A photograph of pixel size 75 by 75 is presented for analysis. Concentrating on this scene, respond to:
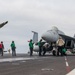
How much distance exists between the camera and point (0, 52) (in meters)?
38.7

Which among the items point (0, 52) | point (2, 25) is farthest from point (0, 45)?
point (2, 25)

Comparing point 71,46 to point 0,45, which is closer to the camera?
point 0,45

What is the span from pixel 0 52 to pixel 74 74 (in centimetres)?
2770

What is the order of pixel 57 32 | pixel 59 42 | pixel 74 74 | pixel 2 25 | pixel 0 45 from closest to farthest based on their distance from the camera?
1. pixel 74 74
2. pixel 2 25
3. pixel 59 42
4. pixel 0 45
5. pixel 57 32

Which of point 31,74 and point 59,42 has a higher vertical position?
point 59,42

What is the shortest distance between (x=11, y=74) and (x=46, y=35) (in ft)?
90.9

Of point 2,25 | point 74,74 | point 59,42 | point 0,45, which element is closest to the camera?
point 74,74

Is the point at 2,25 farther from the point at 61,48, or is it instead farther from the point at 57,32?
the point at 57,32

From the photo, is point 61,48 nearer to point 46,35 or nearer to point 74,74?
point 46,35

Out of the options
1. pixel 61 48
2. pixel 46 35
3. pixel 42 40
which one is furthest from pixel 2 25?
pixel 42 40

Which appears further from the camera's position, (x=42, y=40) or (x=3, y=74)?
(x=42, y=40)

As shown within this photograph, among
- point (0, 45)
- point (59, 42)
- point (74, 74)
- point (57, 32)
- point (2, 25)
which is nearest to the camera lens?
point (74, 74)

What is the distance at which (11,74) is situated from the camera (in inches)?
462

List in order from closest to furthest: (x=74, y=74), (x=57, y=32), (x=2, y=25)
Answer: (x=74, y=74) < (x=2, y=25) < (x=57, y=32)
